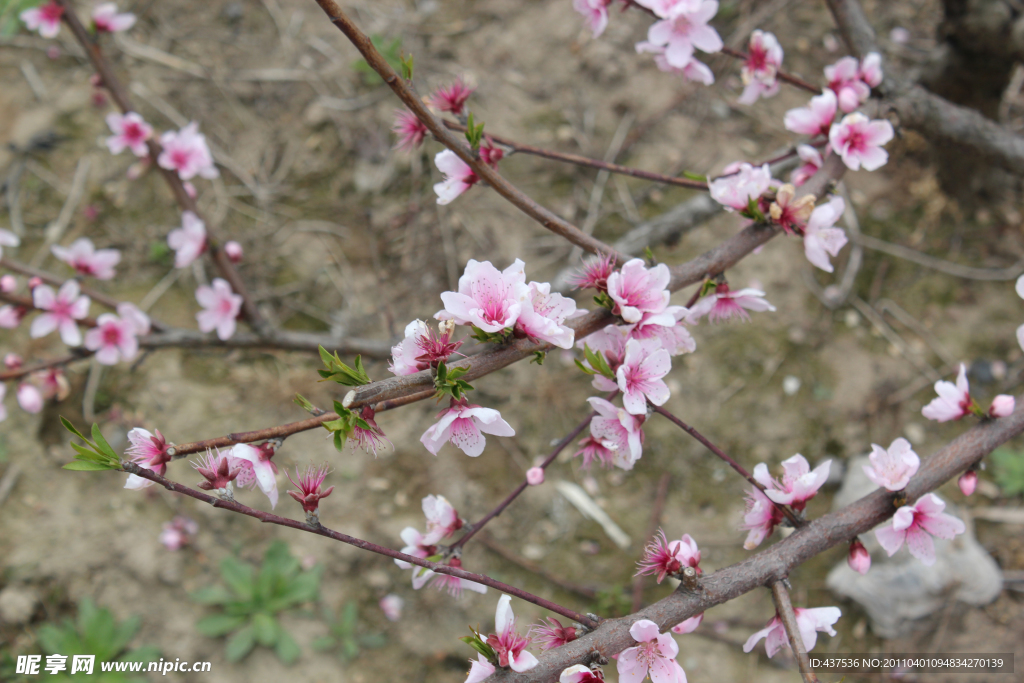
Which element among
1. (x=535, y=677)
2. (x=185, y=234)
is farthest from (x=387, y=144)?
(x=535, y=677)

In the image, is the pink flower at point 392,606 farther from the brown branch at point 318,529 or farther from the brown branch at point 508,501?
the brown branch at point 318,529

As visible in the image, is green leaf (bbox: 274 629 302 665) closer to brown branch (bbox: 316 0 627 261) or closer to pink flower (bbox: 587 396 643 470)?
pink flower (bbox: 587 396 643 470)

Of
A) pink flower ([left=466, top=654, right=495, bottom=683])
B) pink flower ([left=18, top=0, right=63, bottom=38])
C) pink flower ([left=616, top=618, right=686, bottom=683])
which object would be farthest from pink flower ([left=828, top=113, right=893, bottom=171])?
pink flower ([left=18, top=0, right=63, bottom=38])

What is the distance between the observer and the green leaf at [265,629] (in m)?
2.79

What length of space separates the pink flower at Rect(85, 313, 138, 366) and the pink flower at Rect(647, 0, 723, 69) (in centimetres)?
224

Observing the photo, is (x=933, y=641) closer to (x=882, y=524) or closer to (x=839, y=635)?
(x=839, y=635)

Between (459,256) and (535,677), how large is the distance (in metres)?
2.37

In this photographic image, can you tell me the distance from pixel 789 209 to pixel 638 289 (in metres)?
0.52

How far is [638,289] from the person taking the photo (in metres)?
1.42

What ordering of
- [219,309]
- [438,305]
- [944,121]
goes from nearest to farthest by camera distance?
1. [944,121]
2. [219,309]
3. [438,305]

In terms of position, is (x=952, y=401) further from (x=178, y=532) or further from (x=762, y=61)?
(x=178, y=532)

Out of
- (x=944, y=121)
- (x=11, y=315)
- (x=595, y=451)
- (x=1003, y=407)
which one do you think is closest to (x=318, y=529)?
(x=595, y=451)

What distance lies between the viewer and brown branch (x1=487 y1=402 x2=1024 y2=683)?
1.31m

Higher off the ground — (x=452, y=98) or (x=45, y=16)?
(x=452, y=98)
